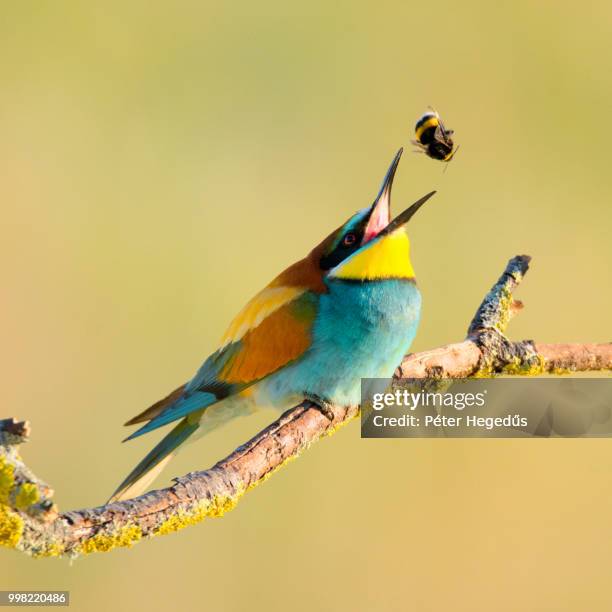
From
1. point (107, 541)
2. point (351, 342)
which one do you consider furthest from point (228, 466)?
point (351, 342)

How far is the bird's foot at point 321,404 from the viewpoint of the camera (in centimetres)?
221

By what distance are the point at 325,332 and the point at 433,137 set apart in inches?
34.0

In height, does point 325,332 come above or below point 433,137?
below

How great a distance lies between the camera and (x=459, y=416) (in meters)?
2.34

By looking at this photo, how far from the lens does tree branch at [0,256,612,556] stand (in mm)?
1224

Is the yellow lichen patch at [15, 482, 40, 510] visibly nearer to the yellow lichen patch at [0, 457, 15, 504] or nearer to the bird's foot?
the yellow lichen patch at [0, 457, 15, 504]

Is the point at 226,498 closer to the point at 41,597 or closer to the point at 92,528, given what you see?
the point at 92,528

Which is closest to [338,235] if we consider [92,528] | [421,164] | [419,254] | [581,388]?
[581,388]

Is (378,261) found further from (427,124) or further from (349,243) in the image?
(427,124)

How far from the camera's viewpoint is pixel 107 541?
1.32 meters

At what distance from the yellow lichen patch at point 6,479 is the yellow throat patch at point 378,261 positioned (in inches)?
51.3

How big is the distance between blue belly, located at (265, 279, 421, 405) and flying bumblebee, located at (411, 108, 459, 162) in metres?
0.67

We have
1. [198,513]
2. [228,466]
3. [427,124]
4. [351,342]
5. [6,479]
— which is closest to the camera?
[6,479]

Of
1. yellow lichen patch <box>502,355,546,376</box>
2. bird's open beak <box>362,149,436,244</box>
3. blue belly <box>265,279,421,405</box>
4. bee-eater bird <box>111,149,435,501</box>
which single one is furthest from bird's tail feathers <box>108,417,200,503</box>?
yellow lichen patch <box>502,355,546,376</box>
